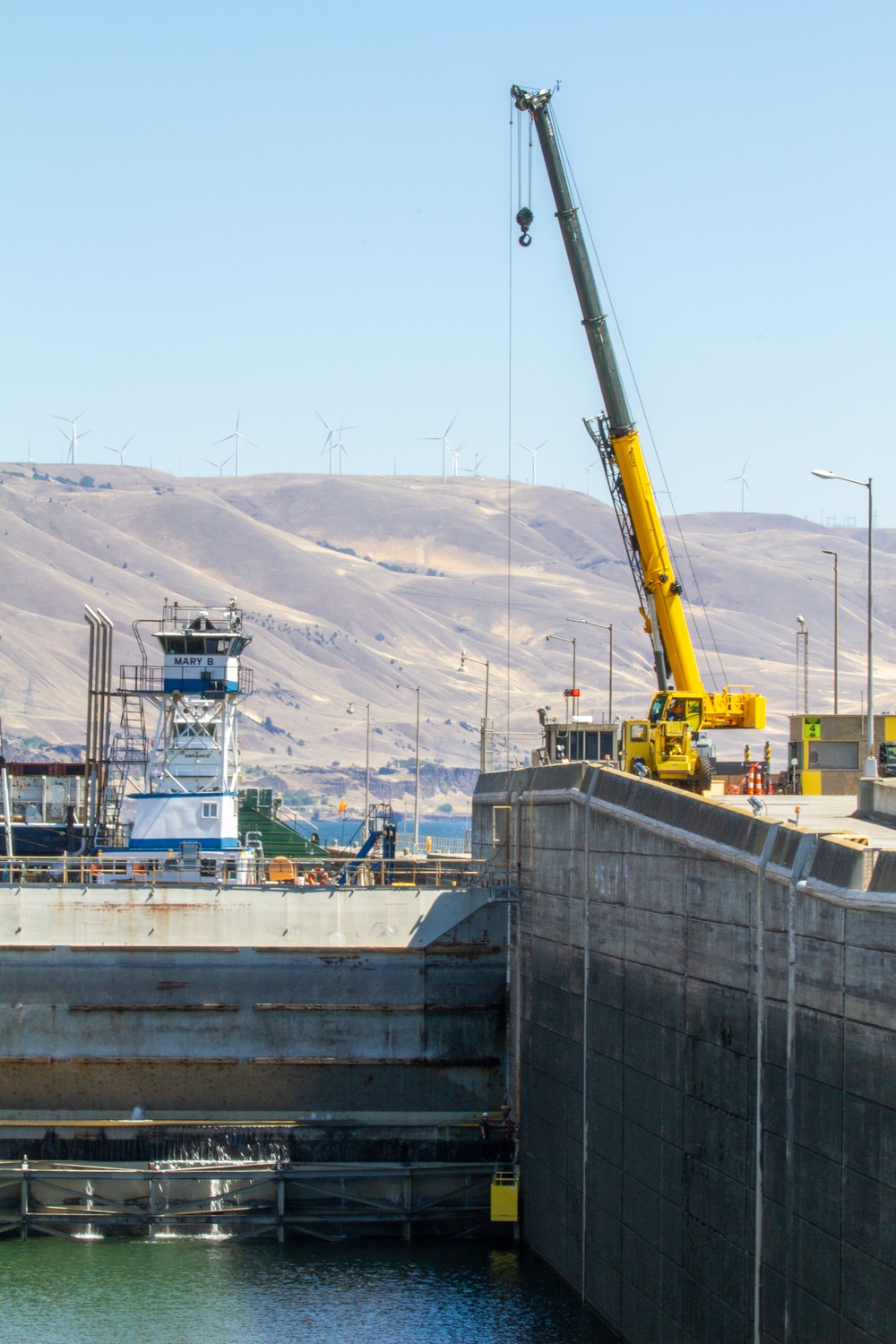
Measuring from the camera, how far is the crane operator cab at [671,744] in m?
46.9

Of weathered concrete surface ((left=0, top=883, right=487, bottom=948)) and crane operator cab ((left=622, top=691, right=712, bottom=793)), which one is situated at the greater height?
crane operator cab ((left=622, top=691, right=712, bottom=793))

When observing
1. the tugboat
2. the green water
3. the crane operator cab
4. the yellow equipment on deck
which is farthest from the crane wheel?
the tugboat

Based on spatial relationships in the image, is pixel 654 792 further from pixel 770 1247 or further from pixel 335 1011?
pixel 335 1011

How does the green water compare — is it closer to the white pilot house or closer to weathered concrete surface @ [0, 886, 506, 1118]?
weathered concrete surface @ [0, 886, 506, 1118]

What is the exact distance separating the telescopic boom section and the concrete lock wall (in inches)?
378

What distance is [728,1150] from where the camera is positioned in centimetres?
2806

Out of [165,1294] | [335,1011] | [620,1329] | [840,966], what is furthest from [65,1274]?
[840,966]

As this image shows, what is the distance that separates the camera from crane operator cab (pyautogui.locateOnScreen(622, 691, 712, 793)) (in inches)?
1848

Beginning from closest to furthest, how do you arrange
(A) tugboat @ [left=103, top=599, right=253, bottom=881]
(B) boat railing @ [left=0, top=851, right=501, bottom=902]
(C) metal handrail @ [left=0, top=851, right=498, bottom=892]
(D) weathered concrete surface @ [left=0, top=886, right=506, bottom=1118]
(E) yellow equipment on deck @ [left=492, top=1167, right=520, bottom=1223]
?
(E) yellow equipment on deck @ [left=492, top=1167, right=520, bottom=1223] → (D) weathered concrete surface @ [left=0, top=886, right=506, bottom=1118] → (B) boat railing @ [left=0, top=851, right=501, bottom=902] → (C) metal handrail @ [left=0, top=851, right=498, bottom=892] → (A) tugboat @ [left=103, top=599, right=253, bottom=881]

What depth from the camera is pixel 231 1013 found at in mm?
47562

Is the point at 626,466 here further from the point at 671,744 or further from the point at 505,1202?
the point at 505,1202

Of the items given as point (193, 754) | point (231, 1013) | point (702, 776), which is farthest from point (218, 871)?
point (702, 776)

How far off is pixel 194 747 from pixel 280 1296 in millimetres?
25024

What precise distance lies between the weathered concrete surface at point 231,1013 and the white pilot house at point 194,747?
35.4 ft
